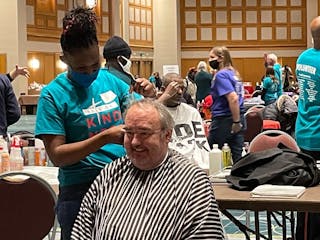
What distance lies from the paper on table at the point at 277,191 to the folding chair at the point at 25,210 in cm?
108

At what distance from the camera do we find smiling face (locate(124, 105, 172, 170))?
9.06 feet

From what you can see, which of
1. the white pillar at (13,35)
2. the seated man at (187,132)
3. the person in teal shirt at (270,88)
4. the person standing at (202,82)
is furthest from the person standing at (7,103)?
the white pillar at (13,35)

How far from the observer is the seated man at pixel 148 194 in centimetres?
268

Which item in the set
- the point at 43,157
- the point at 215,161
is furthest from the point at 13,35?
the point at 215,161

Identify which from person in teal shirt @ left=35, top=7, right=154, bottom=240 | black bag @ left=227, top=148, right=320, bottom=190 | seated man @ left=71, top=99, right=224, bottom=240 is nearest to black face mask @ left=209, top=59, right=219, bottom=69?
black bag @ left=227, top=148, right=320, bottom=190

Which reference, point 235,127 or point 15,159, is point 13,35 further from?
point 15,159

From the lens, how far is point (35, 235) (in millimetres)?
3605

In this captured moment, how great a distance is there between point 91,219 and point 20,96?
1911 centimetres

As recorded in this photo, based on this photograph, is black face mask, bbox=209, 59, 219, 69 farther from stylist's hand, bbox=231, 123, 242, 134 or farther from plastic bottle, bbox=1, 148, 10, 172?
plastic bottle, bbox=1, 148, 10, 172

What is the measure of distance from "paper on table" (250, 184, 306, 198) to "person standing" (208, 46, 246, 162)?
3.37 metres

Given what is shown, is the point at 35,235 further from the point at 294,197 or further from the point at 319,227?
the point at 319,227

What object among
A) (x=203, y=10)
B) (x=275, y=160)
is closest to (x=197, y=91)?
(x=275, y=160)

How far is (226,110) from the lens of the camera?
22.3ft

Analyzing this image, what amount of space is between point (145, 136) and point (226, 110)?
410 centimetres
